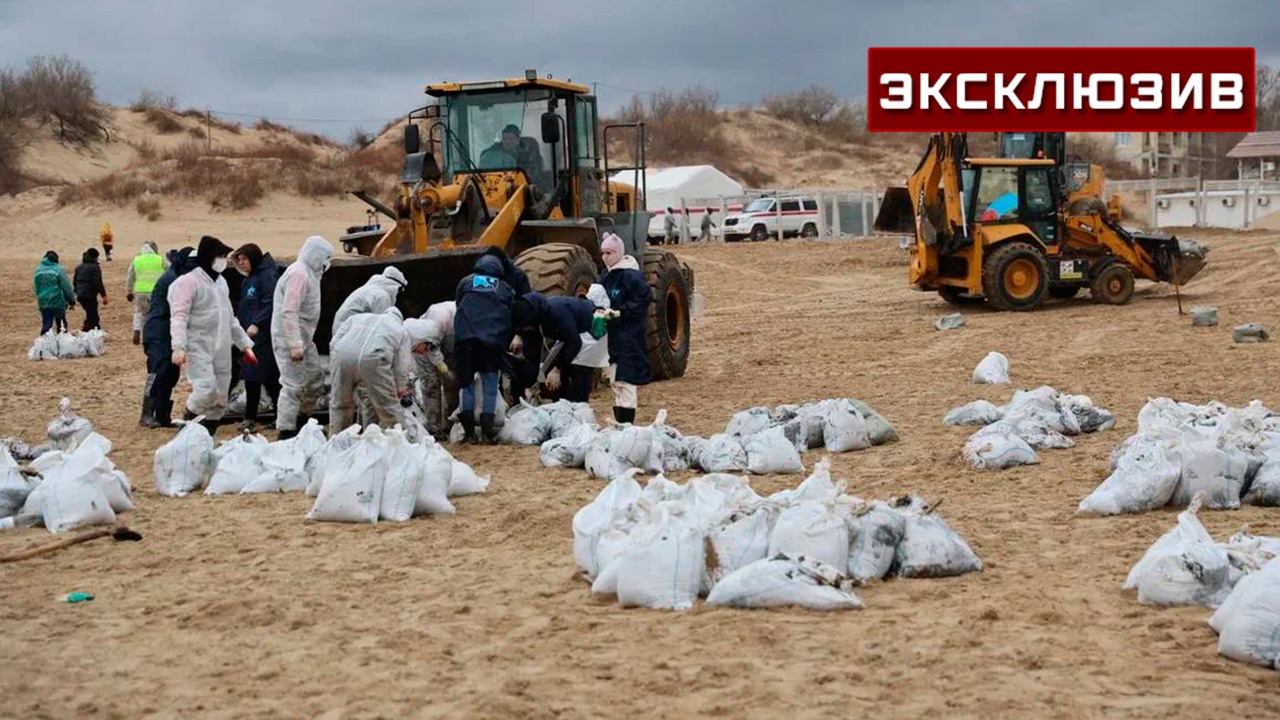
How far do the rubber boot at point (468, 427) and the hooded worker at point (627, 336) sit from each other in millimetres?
966

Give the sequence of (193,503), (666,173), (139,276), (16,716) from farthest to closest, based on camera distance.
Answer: (666,173) < (139,276) < (193,503) < (16,716)

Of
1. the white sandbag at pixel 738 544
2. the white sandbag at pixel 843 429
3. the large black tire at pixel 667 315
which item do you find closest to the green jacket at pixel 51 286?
the large black tire at pixel 667 315

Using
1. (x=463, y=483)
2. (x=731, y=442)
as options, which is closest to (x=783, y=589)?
(x=463, y=483)

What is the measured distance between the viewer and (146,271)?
59.8ft

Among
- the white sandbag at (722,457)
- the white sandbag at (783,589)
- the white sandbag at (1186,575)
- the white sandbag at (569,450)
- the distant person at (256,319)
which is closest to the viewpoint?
the white sandbag at (1186,575)

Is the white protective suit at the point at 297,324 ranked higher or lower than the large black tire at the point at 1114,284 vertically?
higher

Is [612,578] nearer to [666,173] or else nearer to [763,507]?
[763,507]

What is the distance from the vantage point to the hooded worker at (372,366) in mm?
9617

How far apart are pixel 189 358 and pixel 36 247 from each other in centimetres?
2876

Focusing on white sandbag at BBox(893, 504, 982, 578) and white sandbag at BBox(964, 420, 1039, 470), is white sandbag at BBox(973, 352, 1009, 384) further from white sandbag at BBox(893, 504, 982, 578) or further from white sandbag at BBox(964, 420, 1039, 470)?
white sandbag at BBox(893, 504, 982, 578)

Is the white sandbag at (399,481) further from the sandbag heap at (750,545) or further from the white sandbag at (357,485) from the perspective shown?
the sandbag heap at (750,545)

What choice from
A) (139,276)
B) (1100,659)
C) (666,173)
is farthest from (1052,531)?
(666,173)

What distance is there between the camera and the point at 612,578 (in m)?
6.07

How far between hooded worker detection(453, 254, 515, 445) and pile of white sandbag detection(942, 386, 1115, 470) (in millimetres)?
3039
